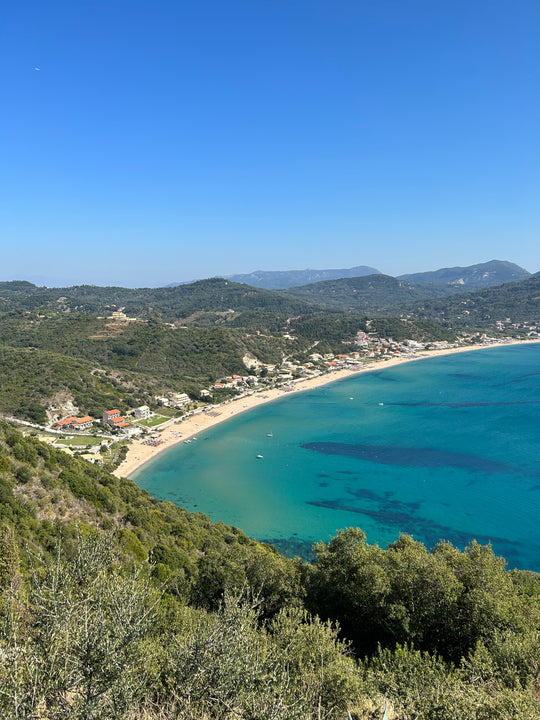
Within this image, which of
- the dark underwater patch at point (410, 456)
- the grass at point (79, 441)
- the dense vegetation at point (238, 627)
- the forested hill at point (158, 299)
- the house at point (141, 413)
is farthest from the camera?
the forested hill at point (158, 299)

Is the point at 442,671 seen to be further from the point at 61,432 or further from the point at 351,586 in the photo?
the point at 61,432

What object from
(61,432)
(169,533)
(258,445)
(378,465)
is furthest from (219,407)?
(169,533)

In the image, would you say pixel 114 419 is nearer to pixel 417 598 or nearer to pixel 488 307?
pixel 417 598

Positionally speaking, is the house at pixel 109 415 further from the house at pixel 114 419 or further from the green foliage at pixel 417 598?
the green foliage at pixel 417 598

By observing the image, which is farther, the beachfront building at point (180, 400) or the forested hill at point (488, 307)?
the forested hill at point (488, 307)

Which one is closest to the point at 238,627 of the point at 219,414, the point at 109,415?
the point at 109,415

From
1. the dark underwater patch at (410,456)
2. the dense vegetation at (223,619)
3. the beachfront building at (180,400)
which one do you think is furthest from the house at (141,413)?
the dense vegetation at (223,619)
